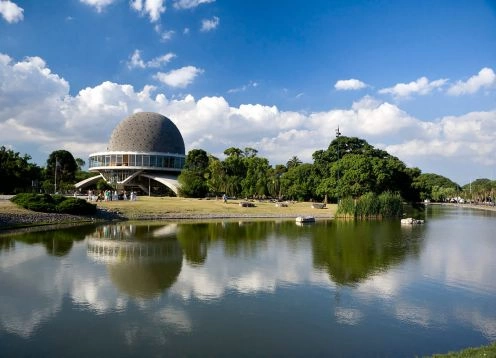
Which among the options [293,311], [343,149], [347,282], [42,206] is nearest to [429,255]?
[347,282]

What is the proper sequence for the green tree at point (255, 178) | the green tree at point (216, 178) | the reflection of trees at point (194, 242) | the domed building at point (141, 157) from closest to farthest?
the reflection of trees at point (194, 242)
the green tree at point (216, 178)
the green tree at point (255, 178)
the domed building at point (141, 157)

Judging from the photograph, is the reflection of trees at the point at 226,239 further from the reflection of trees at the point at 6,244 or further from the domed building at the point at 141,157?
the domed building at the point at 141,157

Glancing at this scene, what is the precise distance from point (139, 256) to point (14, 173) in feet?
132

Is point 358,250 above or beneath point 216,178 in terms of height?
beneath

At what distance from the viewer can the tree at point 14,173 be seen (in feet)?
171

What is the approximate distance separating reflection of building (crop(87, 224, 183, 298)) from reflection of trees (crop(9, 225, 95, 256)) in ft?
3.16

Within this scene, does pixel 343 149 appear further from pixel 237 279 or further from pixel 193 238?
pixel 237 279

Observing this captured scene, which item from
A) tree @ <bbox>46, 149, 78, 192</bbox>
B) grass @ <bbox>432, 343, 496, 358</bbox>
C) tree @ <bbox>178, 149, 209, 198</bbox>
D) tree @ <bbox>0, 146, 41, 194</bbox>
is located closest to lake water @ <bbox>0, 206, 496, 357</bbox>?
grass @ <bbox>432, 343, 496, 358</bbox>

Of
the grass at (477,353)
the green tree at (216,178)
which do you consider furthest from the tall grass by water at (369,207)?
the grass at (477,353)

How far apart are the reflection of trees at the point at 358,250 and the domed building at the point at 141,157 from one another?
51229 millimetres

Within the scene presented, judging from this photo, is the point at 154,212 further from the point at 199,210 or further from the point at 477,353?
the point at 477,353

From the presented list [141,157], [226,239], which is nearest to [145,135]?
[141,157]

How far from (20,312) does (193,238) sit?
1569 centimetres

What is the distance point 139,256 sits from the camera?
19781 millimetres
